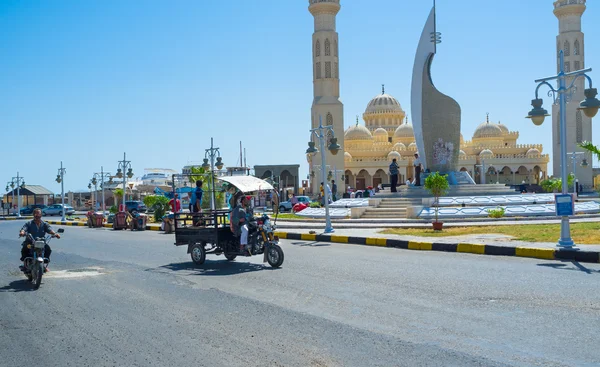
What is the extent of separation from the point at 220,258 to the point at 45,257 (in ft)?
12.8

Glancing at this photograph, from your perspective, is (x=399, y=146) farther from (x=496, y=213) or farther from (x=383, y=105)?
(x=496, y=213)

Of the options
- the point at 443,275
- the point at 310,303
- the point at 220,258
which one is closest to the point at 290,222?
the point at 220,258

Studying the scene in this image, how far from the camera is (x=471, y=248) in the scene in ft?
47.1

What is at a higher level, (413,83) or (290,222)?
(413,83)

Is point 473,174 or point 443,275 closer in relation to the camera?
point 443,275

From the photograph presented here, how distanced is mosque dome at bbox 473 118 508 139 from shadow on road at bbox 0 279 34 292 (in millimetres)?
74298

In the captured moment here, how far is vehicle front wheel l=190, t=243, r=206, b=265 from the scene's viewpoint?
500 inches

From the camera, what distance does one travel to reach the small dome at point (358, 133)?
77312 mm

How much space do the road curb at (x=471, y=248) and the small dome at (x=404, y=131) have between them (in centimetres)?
6018

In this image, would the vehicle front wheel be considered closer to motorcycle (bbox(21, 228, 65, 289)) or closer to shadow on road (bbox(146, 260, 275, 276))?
shadow on road (bbox(146, 260, 275, 276))

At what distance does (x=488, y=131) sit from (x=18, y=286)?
75.0 m

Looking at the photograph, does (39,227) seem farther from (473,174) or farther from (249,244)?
(473,174)

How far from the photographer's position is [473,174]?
246ft

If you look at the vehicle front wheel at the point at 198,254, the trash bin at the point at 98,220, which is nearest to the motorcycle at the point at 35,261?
the vehicle front wheel at the point at 198,254
